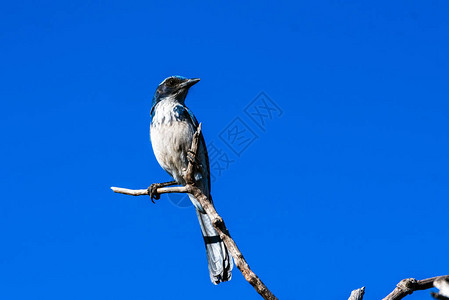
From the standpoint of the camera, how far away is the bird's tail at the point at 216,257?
640cm

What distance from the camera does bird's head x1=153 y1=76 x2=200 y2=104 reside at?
26.0 feet

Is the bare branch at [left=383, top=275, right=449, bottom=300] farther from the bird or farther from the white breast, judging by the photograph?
the white breast

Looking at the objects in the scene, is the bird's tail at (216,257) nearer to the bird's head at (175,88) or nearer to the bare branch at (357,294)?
the bird's head at (175,88)

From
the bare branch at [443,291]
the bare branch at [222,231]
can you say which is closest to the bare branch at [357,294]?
the bare branch at [222,231]

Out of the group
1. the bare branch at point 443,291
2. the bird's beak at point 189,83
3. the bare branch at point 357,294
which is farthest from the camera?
the bird's beak at point 189,83

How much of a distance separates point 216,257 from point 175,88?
2.71 m

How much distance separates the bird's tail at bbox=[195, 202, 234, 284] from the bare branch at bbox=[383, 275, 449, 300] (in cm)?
266

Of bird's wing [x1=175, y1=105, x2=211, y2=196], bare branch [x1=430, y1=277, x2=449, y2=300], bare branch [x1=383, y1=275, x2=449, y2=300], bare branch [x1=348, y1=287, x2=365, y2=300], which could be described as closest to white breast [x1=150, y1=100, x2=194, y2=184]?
bird's wing [x1=175, y1=105, x2=211, y2=196]

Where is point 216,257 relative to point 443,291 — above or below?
above

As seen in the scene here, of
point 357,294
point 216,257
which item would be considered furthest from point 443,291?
point 216,257

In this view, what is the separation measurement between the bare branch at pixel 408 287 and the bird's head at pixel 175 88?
Answer: 4715mm

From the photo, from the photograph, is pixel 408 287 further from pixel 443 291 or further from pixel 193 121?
pixel 193 121

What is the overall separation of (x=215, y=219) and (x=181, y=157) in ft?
7.85

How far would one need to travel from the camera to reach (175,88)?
7984 millimetres
